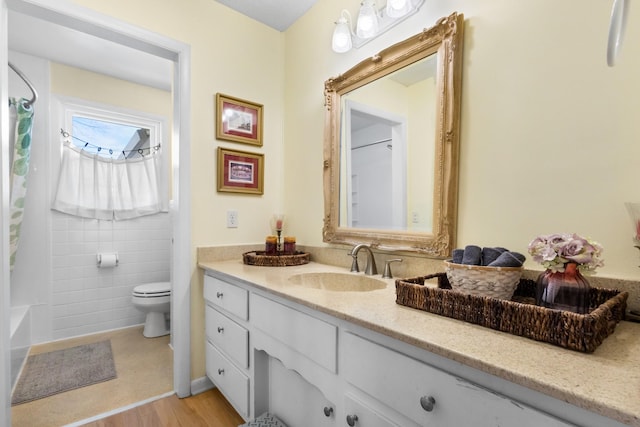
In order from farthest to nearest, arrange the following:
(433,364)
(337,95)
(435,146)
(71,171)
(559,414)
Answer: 1. (71,171)
2. (337,95)
3. (435,146)
4. (433,364)
5. (559,414)

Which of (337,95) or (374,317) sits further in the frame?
(337,95)

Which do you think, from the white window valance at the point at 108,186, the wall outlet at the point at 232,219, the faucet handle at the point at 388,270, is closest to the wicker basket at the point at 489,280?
the faucet handle at the point at 388,270

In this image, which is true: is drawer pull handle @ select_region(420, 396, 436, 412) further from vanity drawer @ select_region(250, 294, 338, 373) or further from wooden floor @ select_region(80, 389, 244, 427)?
wooden floor @ select_region(80, 389, 244, 427)

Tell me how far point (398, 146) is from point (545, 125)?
0.58 m

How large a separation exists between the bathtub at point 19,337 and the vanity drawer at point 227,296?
1289 millimetres

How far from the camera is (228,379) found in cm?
160

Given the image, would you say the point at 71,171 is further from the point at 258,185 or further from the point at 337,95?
the point at 337,95

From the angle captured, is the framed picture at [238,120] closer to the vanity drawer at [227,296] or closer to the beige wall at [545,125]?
the vanity drawer at [227,296]

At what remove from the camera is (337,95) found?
1.80 meters

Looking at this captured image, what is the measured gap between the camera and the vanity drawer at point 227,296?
1436mm

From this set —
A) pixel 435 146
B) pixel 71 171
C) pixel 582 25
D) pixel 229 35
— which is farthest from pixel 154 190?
pixel 582 25

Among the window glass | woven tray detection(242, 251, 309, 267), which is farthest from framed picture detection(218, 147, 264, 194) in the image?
the window glass

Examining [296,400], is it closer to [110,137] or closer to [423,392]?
[423,392]

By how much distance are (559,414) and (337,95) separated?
167cm
